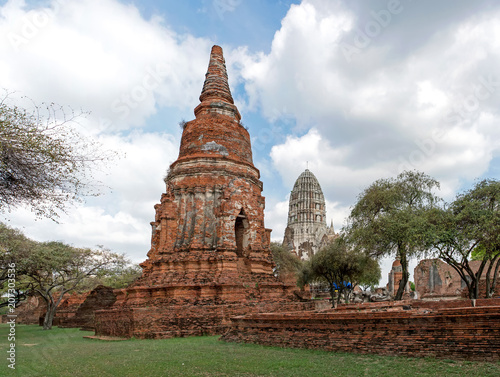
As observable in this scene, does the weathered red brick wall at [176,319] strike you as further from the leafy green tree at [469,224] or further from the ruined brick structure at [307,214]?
the ruined brick structure at [307,214]

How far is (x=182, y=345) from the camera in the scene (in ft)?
35.8

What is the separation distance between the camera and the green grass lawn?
6418mm

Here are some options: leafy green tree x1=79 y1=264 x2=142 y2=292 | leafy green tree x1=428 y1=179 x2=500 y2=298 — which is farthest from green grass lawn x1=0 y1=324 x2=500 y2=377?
leafy green tree x1=79 y1=264 x2=142 y2=292

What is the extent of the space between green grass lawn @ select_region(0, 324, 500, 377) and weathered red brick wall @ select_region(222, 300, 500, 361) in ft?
0.94

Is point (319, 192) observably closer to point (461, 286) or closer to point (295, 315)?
point (461, 286)

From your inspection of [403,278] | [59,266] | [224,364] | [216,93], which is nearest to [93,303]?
[59,266]

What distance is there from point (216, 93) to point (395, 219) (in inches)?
425

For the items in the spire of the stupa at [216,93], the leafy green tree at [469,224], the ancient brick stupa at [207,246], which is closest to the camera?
the ancient brick stupa at [207,246]

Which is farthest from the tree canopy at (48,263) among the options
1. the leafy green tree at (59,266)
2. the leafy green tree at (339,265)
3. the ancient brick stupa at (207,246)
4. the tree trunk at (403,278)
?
the tree trunk at (403,278)

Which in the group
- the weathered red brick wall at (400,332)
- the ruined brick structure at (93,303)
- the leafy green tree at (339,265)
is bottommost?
the ruined brick structure at (93,303)

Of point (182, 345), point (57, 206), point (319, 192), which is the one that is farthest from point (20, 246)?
point (319, 192)

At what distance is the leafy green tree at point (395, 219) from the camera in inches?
710

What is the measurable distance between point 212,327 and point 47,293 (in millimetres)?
15788

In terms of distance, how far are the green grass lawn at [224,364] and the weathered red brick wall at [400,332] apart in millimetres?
286
